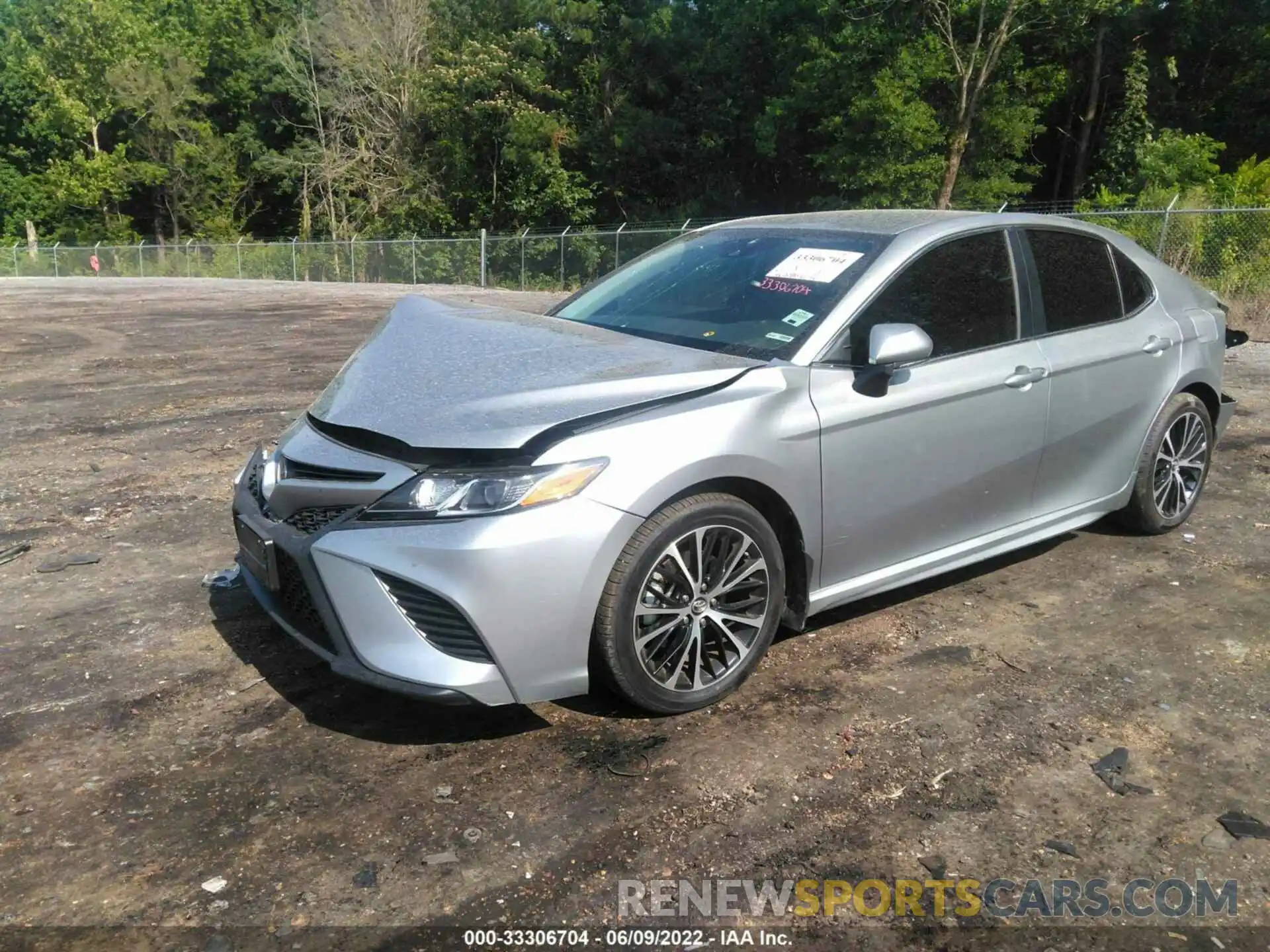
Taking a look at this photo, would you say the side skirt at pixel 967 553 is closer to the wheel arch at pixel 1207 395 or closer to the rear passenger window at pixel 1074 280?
the wheel arch at pixel 1207 395

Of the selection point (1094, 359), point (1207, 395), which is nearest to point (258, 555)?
point (1094, 359)

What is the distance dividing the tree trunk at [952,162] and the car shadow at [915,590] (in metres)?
28.3

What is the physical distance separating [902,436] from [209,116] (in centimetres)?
6723

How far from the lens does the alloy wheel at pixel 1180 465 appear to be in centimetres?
518

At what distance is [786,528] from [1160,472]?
256cm

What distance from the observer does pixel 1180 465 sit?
5.29 meters

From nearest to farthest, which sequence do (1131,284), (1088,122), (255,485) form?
(255,485) → (1131,284) → (1088,122)

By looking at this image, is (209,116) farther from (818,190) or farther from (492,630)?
(492,630)

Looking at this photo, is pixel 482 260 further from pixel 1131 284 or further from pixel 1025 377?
pixel 1025 377

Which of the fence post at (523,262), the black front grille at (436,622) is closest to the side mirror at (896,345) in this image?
the black front grille at (436,622)

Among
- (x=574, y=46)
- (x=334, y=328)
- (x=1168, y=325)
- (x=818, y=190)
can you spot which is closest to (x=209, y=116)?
(x=574, y=46)

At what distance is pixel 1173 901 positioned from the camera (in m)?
2.65

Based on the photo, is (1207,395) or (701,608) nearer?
(701,608)

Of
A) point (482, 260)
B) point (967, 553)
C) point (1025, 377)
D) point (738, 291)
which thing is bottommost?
point (482, 260)
